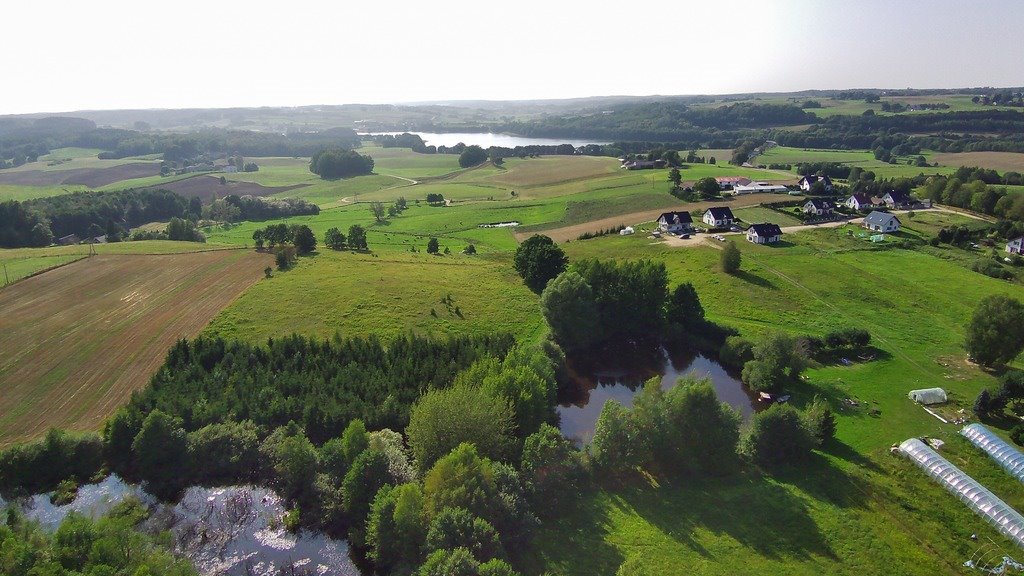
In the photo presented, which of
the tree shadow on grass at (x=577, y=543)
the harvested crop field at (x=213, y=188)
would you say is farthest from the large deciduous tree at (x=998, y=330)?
the harvested crop field at (x=213, y=188)

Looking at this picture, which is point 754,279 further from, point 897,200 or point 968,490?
point 897,200

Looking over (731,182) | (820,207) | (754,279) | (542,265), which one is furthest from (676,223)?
(731,182)

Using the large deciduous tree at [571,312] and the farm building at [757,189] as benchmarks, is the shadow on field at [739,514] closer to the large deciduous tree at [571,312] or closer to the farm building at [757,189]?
the large deciduous tree at [571,312]

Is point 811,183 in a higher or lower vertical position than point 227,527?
higher

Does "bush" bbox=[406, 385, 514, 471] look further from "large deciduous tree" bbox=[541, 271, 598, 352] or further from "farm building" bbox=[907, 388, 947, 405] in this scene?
"farm building" bbox=[907, 388, 947, 405]

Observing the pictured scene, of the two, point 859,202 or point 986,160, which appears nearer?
point 859,202

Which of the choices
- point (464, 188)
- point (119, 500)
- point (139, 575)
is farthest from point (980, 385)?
point (464, 188)
